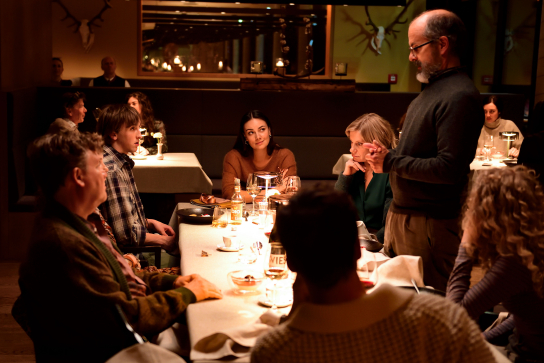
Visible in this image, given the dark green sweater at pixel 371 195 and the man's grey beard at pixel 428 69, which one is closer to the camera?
the man's grey beard at pixel 428 69

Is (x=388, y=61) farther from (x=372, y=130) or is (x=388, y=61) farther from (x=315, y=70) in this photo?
(x=372, y=130)

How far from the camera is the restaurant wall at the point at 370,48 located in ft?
33.6

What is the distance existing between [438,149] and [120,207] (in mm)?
1550

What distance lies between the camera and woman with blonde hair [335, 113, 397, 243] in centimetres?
325

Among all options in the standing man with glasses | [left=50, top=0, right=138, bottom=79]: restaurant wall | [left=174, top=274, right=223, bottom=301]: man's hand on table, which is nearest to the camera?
[left=174, top=274, right=223, bottom=301]: man's hand on table

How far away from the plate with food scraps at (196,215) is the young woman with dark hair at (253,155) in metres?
0.74

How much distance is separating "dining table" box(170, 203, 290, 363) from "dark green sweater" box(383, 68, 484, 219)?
67 cm

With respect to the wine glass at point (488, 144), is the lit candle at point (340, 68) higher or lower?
higher

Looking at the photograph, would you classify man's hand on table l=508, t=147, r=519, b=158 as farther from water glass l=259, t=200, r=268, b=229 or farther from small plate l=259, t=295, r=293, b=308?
small plate l=259, t=295, r=293, b=308

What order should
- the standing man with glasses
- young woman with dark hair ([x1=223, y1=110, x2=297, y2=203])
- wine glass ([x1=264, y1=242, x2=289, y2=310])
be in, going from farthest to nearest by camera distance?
young woman with dark hair ([x1=223, y1=110, x2=297, y2=203]), the standing man with glasses, wine glass ([x1=264, y1=242, x2=289, y2=310])

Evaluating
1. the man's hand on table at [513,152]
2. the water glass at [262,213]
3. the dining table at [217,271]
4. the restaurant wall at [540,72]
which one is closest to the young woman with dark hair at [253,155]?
the dining table at [217,271]

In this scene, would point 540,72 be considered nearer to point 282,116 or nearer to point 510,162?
point 510,162

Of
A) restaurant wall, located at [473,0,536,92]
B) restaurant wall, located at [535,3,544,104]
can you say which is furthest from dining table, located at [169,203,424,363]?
restaurant wall, located at [473,0,536,92]

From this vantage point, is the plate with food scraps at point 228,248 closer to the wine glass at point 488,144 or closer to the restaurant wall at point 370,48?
the wine glass at point 488,144
